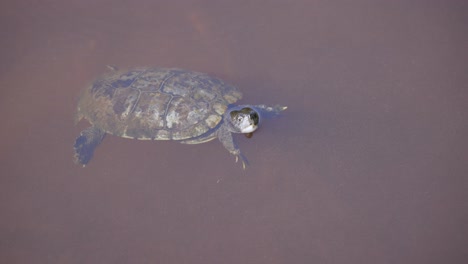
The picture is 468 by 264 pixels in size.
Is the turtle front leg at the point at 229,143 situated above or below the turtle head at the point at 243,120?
below

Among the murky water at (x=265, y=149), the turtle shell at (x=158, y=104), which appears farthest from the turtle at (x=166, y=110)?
the murky water at (x=265, y=149)

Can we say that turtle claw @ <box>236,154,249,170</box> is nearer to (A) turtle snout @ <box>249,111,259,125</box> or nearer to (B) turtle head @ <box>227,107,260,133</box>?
(B) turtle head @ <box>227,107,260,133</box>

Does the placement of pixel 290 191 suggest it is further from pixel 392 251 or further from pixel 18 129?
pixel 18 129

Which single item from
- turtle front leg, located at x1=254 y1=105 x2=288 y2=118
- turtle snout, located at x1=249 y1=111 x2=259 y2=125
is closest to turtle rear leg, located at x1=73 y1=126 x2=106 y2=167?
turtle snout, located at x1=249 y1=111 x2=259 y2=125

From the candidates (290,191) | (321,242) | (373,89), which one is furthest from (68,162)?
(373,89)

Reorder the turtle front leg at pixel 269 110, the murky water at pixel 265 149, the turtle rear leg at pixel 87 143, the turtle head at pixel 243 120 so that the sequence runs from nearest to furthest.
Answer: the murky water at pixel 265 149
the turtle head at pixel 243 120
the turtle rear leg at pixel 87 143
the turtle front leg at pixel 269 110

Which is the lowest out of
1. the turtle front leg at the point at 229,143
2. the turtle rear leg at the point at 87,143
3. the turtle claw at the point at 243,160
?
the turtle rear leg at the point at 87,143

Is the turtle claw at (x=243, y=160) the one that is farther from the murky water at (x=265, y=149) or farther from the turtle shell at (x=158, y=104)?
the turtle shell at (x=158, y=104)

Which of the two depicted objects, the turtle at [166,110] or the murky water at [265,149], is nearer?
the murky water at [265,149]
